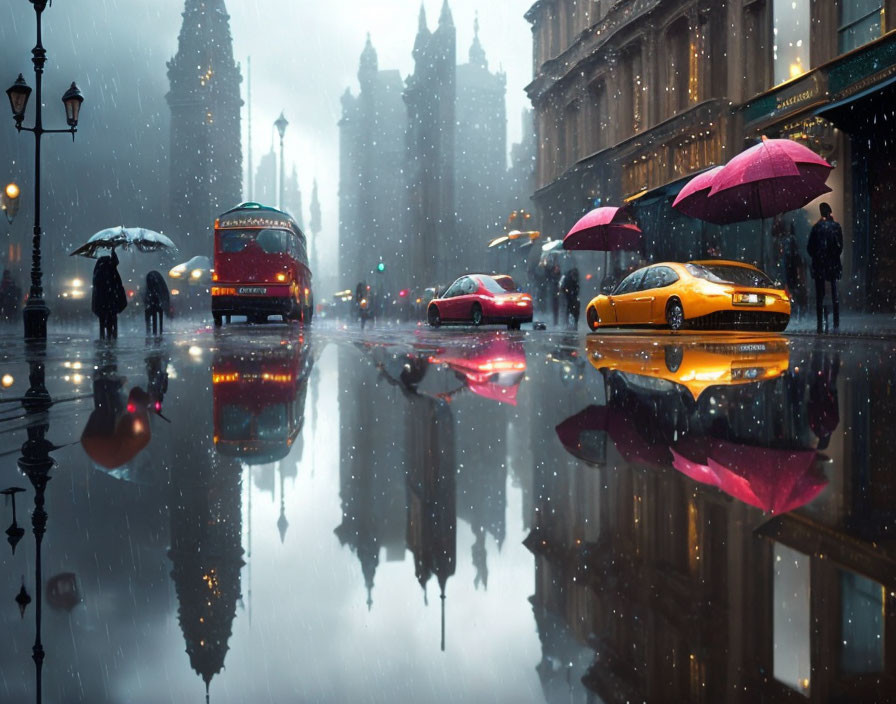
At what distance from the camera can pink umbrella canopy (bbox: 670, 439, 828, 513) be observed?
103 inches

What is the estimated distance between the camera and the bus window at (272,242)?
24.8 m

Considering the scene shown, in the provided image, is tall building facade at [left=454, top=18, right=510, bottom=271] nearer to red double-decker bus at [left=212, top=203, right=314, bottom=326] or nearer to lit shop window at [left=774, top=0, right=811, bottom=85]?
red double-decker bus at [left=212, top=203, right=314, bottom=326]

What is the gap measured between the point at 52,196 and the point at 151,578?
43.9m

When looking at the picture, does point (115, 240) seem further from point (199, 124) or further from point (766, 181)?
point (199, 124)

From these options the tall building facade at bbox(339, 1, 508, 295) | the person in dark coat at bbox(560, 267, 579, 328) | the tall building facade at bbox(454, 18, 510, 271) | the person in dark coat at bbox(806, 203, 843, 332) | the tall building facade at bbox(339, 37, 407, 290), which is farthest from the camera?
the tall building facade at bbox(339, 37, 407, 290)

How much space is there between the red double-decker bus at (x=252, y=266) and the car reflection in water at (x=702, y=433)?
18.7 metres

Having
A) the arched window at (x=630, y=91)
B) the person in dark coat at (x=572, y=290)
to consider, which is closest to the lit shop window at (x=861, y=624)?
the person in dark coat at (x=572, y=290)

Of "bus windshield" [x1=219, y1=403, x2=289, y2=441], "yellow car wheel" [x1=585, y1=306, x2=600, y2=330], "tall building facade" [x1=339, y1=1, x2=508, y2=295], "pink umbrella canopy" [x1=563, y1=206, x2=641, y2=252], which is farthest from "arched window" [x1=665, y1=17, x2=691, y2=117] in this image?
"tall building facade" [x1=339, y1=1, x2=508, y2=295]

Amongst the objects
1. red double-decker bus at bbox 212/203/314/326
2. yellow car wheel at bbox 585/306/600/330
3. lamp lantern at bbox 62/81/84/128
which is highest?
lamp lantern at bbox 62/81/84/128

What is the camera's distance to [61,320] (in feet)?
118

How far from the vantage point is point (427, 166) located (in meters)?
78.1

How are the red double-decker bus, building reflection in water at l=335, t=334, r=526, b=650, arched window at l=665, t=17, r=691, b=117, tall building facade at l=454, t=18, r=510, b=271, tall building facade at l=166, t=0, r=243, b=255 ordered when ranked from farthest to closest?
1. tall building facade at l=454, t=18, r=510, b=271
2. tall building facade at l=166, t=0, r=243, b=255
3. arched window at l=665, t=17, r=691, b=117
4. the red double-decker bus
5. building reflection in water at l=335, t=334, r=526, b=650

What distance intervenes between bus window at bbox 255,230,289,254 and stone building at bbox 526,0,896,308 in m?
12.1

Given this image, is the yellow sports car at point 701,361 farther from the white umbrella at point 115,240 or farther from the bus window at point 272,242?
the bus window at point 272,242
